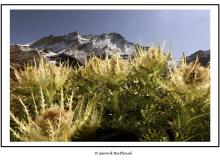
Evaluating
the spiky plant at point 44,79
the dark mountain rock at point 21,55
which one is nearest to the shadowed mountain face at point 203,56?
the spiky plant at point 44,79

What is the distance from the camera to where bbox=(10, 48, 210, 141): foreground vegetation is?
4.64 metres

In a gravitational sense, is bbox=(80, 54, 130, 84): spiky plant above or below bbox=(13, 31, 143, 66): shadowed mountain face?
below

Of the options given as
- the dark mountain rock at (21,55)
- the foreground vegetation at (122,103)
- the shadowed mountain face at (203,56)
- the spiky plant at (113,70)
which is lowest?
the foreground vegetation at (122,103)

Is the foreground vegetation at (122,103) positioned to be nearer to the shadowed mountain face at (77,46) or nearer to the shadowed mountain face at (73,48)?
the shadowed mountain face at (73,48)

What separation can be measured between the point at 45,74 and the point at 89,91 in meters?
0.50

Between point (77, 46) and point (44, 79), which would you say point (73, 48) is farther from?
point (44, 79)

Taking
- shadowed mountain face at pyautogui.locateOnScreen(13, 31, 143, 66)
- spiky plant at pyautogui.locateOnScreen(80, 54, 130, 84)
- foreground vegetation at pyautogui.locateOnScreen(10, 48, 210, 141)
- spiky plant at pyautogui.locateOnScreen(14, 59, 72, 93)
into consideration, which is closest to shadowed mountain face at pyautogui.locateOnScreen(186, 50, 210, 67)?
foreground vegetation at pyautogui.locateOnScreen(10, 48, 210, 141)

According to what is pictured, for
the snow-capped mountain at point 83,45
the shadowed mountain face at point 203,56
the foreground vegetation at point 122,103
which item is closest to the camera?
the foreground vegetation at point 122,103

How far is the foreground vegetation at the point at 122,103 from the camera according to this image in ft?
15.2

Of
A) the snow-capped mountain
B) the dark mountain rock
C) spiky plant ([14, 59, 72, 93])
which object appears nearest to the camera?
spiky plant ([14, 59, 72, 93])

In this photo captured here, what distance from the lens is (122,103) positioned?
A: 17.6ft

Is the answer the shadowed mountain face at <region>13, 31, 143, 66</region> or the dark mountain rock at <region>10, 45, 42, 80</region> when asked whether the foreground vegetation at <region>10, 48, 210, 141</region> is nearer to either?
the shadowed mountain face at <region>13, 31, 143, 66</region>

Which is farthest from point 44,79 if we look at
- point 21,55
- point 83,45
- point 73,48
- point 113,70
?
point 73,48
